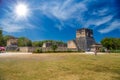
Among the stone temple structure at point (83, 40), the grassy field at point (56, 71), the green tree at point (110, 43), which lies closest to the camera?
the grassy field at point (56, 71)

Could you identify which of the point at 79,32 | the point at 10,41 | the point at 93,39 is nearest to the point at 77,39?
the point at 79,32

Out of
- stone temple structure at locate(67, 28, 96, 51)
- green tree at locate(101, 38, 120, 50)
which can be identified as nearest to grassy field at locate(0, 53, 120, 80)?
stone temple structure at locate(67, 28, 96, 51)

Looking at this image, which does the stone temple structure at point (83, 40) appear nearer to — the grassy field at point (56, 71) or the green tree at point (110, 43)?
the green tree at point (110, 43)

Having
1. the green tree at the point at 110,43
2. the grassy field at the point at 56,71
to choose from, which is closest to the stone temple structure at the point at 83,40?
the green tree at the point at 110,43

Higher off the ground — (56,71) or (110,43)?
(110,43)

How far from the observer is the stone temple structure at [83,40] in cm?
9038

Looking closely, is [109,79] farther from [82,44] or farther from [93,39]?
[93,39]

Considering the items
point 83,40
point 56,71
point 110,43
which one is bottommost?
point 56,71

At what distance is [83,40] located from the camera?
9275 cm

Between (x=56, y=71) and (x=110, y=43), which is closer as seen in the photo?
(x=56, y=71)

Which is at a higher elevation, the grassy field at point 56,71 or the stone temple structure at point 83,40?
the stone temple structure at point 83,40

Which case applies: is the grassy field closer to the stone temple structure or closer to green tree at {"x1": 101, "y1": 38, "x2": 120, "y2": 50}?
the stone temple structure

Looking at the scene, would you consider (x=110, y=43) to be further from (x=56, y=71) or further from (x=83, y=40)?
(x=56, y=71)

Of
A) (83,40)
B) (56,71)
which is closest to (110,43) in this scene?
(83,40)
